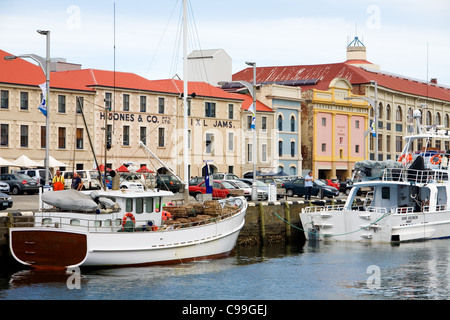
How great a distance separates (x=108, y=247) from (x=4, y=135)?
3238 centimetres

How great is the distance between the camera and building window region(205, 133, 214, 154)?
69.2 metres

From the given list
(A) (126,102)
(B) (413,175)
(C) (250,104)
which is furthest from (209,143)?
(B) (413,175)

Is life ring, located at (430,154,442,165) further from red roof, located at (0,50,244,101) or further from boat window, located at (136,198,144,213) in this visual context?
red roof, located at (0,50,244,101)

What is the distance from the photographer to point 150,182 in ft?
101

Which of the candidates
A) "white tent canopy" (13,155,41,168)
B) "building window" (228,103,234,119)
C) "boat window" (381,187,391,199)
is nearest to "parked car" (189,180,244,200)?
"boat window" (381,187,391,199)

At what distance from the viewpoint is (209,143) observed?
69438 mm

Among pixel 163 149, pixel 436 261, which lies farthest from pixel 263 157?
pixel 436 261

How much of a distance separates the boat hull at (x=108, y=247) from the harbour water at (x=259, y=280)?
368 millimetres

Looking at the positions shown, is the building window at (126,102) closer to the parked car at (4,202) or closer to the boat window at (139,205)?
the parked car at (4,202)

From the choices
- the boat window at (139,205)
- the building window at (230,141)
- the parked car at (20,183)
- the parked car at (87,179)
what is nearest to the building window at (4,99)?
the parked car at (20,183)

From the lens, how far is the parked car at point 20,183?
48219 millimetres

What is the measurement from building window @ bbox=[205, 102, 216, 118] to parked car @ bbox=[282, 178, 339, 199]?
56.9 ft
